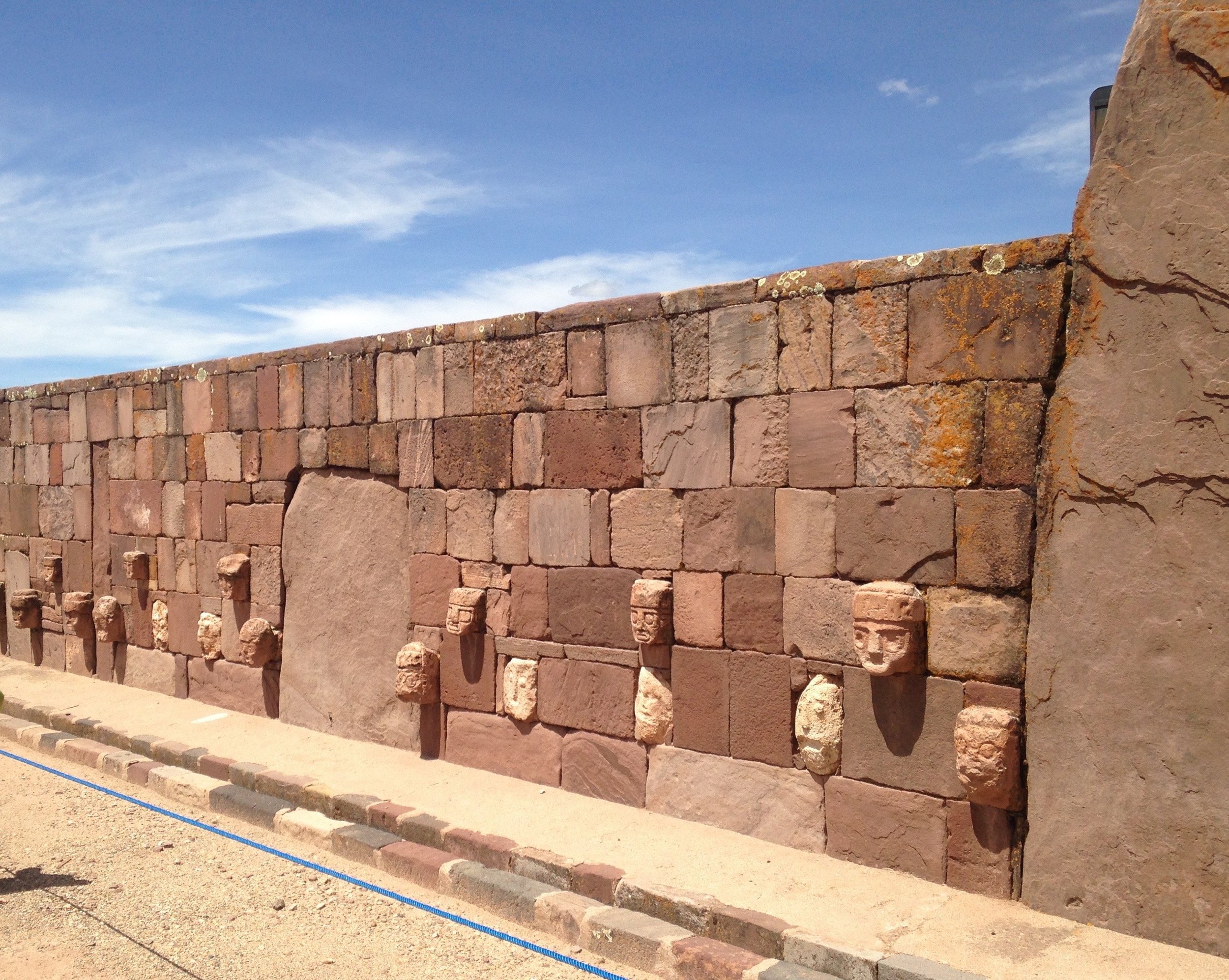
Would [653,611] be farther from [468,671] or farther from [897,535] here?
[468,671]

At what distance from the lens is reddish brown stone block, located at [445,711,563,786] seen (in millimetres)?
7129

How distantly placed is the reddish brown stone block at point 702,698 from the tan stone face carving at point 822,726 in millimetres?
575

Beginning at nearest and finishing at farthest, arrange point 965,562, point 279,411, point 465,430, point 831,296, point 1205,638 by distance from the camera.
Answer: point 1205,638 → point 965,562 → point 831,296 → point 465,430 → point 279,411

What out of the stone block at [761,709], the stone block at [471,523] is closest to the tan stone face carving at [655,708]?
the stone block at [761,709]

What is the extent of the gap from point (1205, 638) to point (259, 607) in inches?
295

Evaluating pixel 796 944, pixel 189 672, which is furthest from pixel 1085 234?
pixel 189 672

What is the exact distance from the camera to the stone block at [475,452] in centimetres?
739

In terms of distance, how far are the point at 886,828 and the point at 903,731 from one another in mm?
499

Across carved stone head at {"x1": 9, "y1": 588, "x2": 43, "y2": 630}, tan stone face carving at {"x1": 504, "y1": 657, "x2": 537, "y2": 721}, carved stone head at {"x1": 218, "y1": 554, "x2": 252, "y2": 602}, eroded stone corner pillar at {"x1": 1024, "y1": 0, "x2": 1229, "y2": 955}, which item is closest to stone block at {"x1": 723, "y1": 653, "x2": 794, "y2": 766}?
eroded stone corner pillar at {"x1": 1024, "y1": 0, "x2": 1229, "y2": 955}

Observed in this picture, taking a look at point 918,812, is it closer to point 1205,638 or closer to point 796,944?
point 796,944

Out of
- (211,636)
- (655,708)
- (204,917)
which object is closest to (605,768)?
(655,708)

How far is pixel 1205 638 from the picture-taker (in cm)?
442

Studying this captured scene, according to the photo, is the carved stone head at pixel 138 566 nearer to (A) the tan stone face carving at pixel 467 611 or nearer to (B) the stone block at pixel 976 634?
(A) the tan stone face carving at pixel 467 611

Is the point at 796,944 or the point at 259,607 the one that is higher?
the point at 259,607
